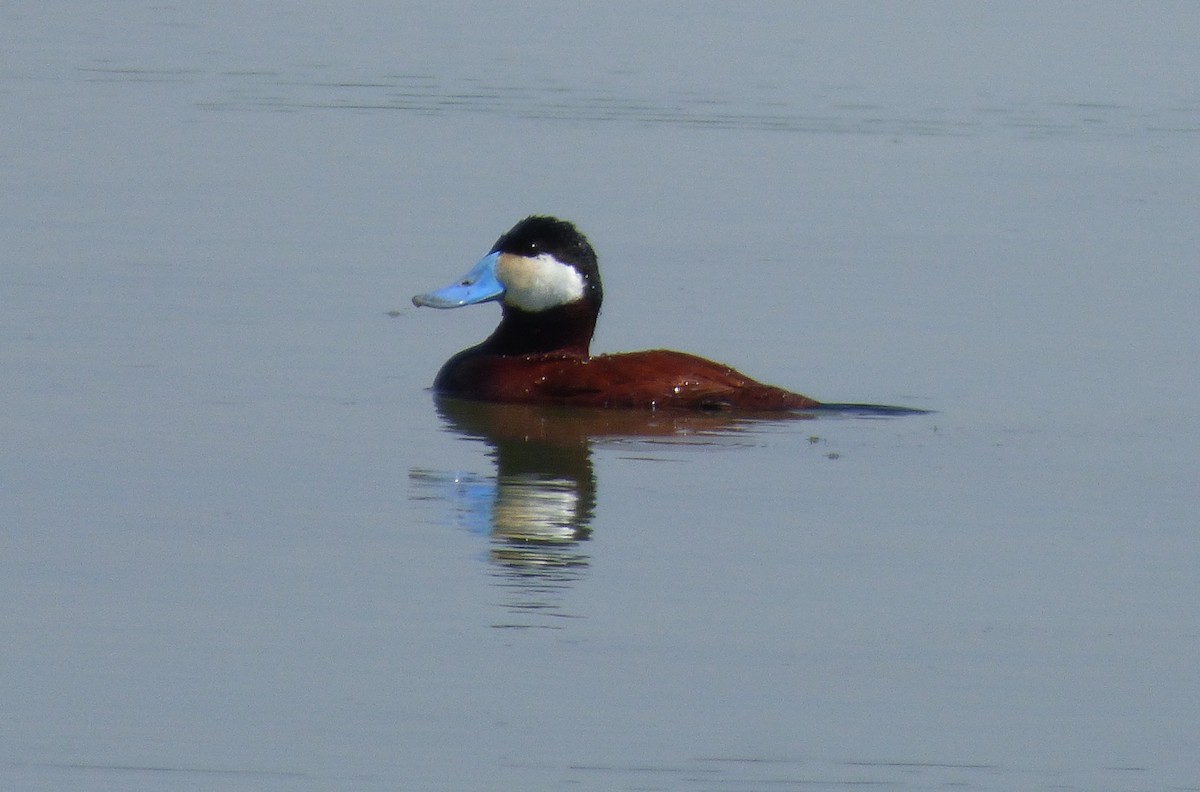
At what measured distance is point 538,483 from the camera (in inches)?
313

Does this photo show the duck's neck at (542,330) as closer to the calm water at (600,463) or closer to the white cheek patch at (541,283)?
the white cheek patch at (541,283)

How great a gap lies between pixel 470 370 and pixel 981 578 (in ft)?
11.2

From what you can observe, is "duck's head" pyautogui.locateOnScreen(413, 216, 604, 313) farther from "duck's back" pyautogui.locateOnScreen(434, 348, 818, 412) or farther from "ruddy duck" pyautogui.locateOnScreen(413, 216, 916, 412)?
"duck's back" pyautogui.locateOnScreen(434, 348, 818, 412)

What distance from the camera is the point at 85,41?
2277 centimetres

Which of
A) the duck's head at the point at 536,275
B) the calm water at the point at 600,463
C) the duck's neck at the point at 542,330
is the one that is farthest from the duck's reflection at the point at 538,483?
the duck's head at the point at 536,275

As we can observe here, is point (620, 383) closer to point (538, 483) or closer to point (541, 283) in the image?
point (541, 283)

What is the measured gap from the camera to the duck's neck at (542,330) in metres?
9.96

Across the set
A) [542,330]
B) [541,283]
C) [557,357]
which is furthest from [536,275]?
[557,357]

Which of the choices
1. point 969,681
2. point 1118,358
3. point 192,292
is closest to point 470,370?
point 192,292

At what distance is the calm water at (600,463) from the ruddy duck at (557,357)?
5.9 inches

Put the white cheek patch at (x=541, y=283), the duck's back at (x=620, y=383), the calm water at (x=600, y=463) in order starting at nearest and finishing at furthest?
the calm water at (x=600, y=463) → the duck's back at (x=620, y=383) → the white cheek patch at (x=541, y=283)

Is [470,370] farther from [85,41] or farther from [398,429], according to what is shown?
[85,41]

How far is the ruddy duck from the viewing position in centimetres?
932

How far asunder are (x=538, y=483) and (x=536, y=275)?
2.20 m
